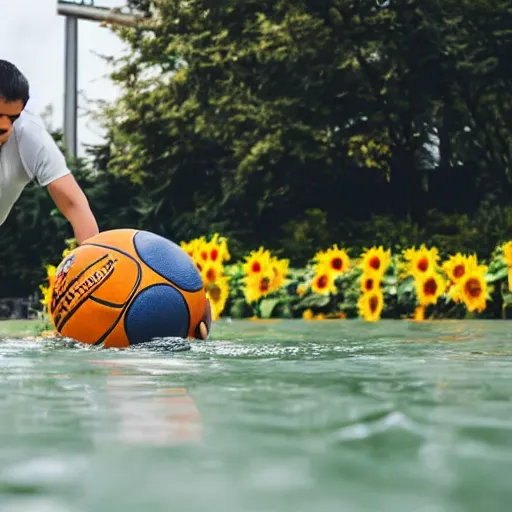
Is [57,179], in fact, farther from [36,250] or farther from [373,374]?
[36,250]

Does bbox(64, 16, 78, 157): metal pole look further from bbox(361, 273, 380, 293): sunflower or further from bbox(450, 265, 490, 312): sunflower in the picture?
bbox(450, 265, 490, 312): sunflower

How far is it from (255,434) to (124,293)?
10.7 ft

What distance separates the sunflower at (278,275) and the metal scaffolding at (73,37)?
30.2 ft

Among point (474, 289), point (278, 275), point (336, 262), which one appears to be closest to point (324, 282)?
point (336, 262)

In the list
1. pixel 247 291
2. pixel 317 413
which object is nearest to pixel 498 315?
pixel 247 291

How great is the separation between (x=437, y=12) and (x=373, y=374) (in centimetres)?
1463

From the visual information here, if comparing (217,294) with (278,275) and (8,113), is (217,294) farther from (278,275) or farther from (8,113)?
(8,113)

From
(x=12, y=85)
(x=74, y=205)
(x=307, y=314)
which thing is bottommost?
(x=307, y=314)

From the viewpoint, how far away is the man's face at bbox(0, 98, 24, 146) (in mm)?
5875

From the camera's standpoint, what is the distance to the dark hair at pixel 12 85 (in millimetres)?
5816

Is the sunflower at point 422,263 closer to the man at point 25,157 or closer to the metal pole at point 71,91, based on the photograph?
the man at point 25,157

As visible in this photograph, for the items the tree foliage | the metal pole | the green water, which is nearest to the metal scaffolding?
the metal pole

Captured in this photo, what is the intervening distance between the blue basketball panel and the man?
0.79 metres

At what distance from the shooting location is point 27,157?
6172 millimetres
